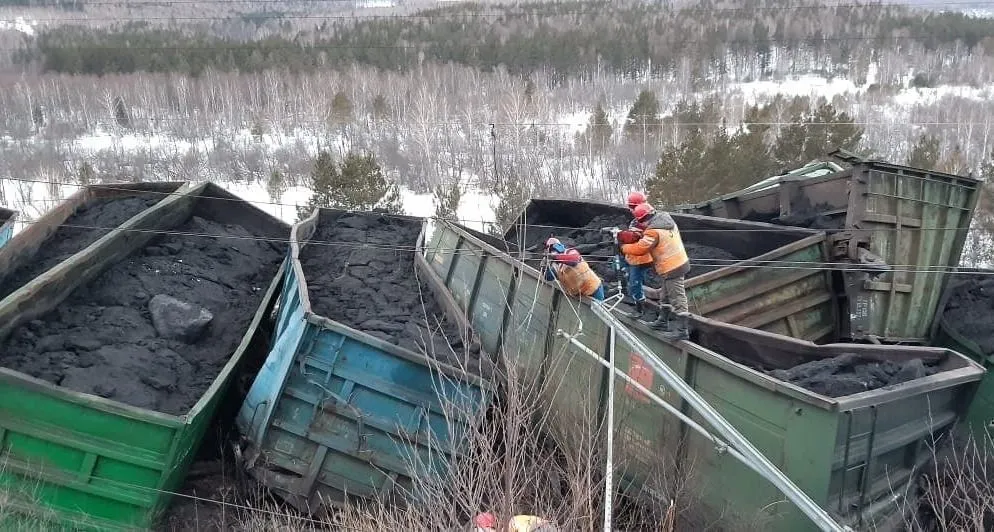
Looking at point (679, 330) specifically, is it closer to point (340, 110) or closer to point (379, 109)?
point (340, 110)

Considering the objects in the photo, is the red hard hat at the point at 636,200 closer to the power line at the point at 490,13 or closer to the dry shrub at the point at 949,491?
the dry shrub at the point at 949,491

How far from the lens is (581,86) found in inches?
1834

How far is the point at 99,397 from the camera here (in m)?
5.88

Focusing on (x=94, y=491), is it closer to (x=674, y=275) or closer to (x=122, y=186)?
(x=674, y=275)

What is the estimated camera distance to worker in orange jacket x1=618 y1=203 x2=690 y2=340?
594 centimetres

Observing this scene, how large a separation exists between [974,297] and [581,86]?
131 feet

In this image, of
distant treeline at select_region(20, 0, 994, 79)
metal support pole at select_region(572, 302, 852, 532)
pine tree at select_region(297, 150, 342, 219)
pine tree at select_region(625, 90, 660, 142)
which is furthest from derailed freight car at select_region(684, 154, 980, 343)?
distant treeline at select_region(20, 0, 994, 79)

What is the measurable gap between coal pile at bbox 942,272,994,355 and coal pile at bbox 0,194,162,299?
34.1 feet

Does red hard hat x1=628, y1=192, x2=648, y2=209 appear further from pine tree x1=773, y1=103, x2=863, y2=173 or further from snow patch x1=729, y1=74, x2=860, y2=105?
snow patch x1=729, y1=74, x2=860, y2=105

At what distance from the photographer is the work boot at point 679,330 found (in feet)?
18.7

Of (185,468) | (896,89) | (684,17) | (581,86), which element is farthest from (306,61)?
(185,468)

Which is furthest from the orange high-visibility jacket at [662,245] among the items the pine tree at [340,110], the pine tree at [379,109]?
the pine tree at [379,109]

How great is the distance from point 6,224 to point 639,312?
9.29m

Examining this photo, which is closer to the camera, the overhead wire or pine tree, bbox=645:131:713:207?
pine tree, bbox=645:131:713:207
